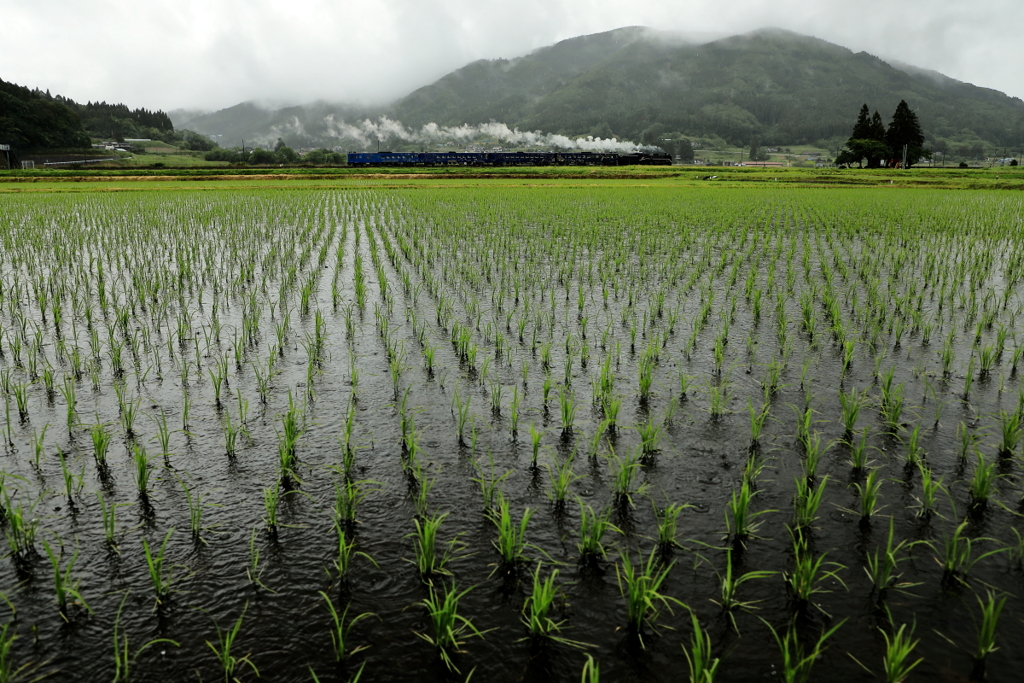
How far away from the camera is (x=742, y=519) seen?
3.36 m

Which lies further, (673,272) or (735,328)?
(673,272)

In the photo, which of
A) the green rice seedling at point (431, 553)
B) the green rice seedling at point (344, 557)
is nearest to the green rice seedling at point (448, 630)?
the green rice seedling at point (431, 553)

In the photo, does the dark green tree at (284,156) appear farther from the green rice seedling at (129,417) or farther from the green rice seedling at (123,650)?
the green rice seedling at (123,650)

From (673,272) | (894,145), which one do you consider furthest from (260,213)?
(894,145)

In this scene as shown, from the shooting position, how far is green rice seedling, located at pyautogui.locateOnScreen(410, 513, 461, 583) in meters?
3.07

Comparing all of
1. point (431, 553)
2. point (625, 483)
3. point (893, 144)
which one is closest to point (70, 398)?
point (431, 553)

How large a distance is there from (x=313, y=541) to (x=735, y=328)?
6.06m

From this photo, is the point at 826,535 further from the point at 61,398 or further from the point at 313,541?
the point at 61,398

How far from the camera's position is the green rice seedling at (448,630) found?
2633 mm

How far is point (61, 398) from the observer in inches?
212

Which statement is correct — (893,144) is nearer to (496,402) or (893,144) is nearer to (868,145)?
(868,145)

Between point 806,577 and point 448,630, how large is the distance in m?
1.79

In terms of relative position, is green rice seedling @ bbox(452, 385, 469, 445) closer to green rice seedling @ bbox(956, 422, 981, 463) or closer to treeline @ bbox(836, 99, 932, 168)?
green rice seedling @ bbox(956, 422, 981, 463)

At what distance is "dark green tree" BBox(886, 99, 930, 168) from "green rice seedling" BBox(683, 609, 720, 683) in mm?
87508
